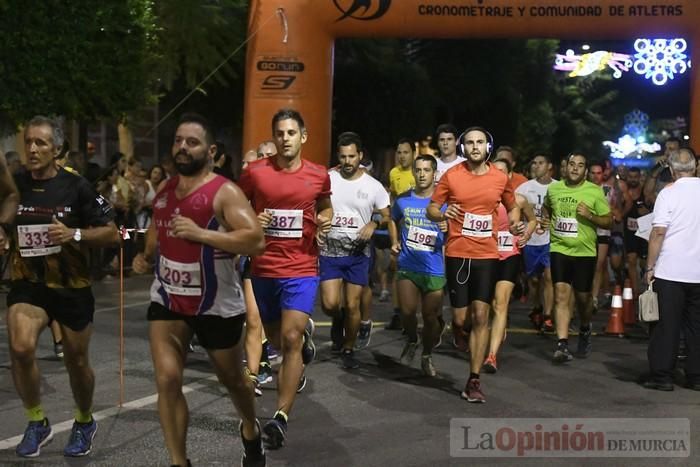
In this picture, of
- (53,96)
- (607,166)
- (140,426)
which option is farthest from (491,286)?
(53,96)

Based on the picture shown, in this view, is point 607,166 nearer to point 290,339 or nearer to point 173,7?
point 173,7

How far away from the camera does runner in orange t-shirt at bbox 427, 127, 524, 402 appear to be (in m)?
9.91

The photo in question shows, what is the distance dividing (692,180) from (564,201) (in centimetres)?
199

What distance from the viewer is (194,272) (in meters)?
6.44

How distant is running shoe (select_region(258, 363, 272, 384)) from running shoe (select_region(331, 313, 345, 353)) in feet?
4.38

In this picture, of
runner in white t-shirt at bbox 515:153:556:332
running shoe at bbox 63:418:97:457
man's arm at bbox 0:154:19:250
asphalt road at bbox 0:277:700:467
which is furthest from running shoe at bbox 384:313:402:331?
man's arm at bbox 0:154:19:250

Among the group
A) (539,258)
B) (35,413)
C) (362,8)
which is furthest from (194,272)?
(362,8)

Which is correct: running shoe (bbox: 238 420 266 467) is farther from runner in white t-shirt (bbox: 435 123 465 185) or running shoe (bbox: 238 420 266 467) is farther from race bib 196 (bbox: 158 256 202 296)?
runner in white t-shirt (bbox: 435 123 465 185)

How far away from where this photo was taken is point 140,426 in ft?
27.4

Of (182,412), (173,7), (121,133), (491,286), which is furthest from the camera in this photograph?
(121,133)

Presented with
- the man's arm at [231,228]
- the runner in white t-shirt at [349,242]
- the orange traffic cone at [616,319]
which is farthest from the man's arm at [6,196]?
the orange traffic cone at [616,319]

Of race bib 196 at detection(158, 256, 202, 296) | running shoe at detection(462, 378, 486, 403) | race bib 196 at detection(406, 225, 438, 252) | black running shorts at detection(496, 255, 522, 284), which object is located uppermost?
race bib 196 at detection(158, 256, 202, 296)

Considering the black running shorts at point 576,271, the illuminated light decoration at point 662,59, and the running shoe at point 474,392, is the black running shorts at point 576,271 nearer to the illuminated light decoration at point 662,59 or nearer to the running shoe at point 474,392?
the running shoe at point 474,392

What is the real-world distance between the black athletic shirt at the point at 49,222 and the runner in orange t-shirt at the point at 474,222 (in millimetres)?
3349
